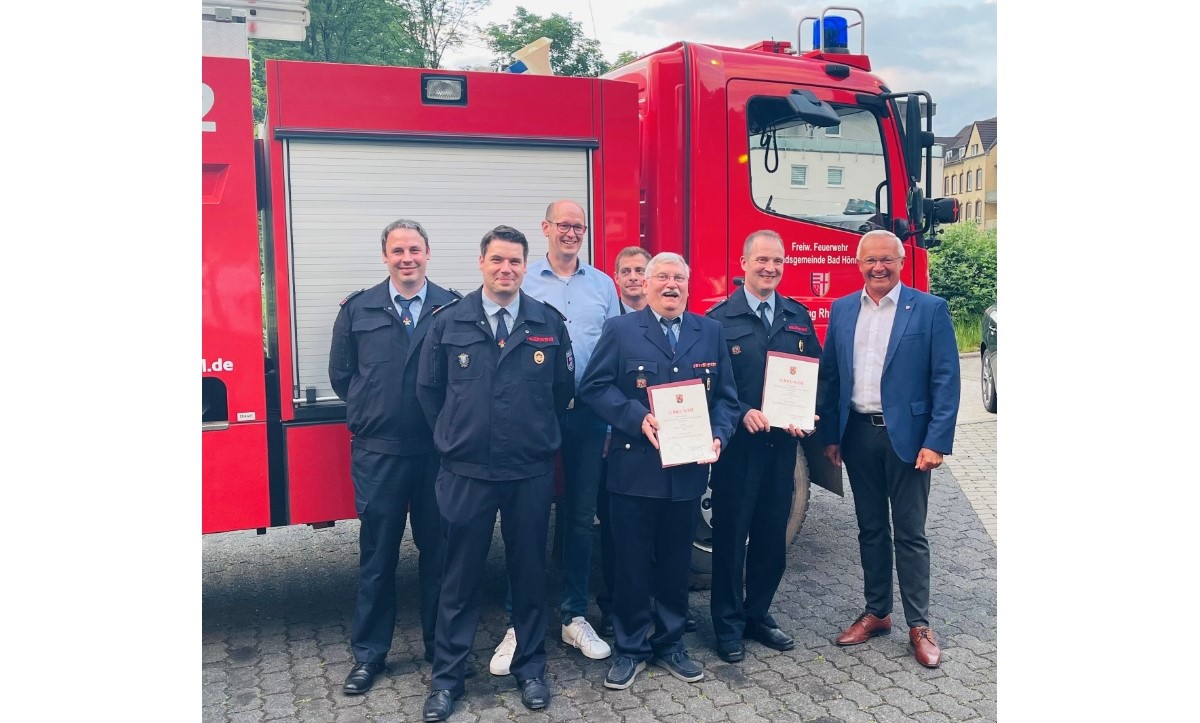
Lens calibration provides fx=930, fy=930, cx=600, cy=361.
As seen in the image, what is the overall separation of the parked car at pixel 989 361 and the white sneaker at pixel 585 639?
7664 mm

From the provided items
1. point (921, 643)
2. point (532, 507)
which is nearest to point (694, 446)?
point (532, 507)

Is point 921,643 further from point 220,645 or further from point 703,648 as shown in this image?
point 220,645

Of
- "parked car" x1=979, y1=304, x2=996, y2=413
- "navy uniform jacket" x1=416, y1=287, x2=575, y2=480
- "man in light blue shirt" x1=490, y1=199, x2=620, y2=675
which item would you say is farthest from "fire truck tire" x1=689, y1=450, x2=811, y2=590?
"parked car" x1=979, y1=304, x2=996, y2=413

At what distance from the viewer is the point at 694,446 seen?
3.79 meters

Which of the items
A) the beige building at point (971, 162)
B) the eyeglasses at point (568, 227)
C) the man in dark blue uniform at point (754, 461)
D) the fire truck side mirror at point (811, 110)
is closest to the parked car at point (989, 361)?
the fire truck side mirror at point (811, 110)

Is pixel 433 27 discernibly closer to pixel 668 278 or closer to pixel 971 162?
pixel 668 278

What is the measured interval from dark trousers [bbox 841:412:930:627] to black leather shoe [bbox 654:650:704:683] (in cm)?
98

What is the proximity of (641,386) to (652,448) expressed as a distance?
0.26 meters

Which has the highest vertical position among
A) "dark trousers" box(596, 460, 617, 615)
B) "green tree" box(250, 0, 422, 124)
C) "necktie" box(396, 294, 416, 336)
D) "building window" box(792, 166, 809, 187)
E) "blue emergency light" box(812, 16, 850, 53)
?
"green tree" box(250, 0, 422, 124)

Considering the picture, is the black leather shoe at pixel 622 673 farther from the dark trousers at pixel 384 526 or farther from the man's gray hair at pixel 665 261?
the man's gray hair at pixel 665 261

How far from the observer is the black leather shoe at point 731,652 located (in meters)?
4.15

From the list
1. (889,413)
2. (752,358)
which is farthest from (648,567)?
(889,413)

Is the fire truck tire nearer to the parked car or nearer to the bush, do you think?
the parked car

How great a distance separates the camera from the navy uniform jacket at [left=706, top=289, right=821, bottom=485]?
416cm
